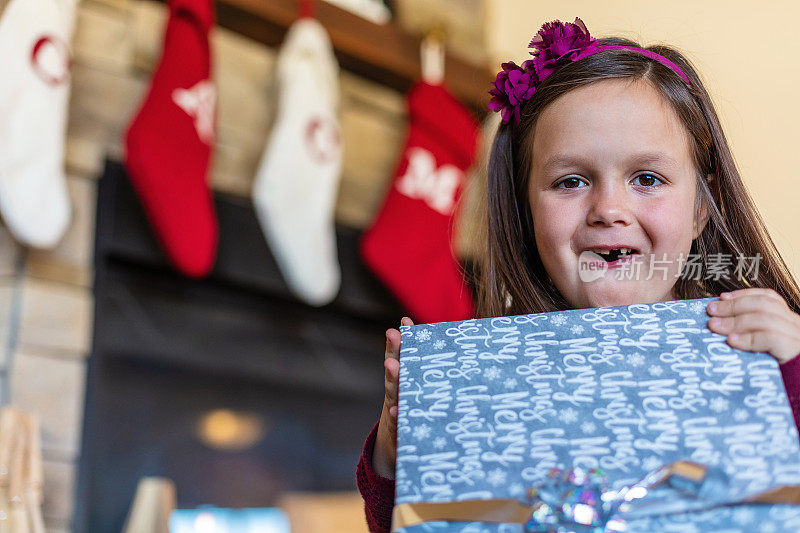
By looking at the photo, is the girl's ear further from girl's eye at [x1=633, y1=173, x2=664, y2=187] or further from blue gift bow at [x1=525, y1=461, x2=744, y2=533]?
blue gift bow at [x1=525, y1=461, x2=744, y2=533]

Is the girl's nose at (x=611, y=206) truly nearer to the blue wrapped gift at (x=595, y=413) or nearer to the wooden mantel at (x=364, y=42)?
the blue wrapped gift at (x=595, y=413)

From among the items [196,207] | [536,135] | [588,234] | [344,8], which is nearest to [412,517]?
[588,234]

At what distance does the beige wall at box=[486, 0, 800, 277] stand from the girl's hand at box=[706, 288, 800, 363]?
1.78 metres

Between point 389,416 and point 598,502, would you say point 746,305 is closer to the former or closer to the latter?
point 598,502

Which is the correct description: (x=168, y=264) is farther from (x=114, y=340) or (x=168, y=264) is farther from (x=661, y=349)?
(x=661, y=349)

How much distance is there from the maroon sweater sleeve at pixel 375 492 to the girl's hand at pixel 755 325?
40cm

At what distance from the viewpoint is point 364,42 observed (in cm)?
253

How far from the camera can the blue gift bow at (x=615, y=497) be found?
2.16 feet

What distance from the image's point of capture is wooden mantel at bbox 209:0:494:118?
232 cm

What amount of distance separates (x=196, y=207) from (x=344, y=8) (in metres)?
0.85

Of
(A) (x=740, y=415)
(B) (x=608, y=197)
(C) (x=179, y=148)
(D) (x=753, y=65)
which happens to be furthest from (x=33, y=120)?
(D) (x=753, y=65)

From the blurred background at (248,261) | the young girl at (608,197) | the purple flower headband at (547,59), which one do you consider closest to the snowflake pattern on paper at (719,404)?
the young girl at (608,197)

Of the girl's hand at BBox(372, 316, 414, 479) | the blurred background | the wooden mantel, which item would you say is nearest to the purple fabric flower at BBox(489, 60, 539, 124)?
the girl's hand at BBox(372, 316, 414, 479)

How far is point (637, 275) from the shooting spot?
37.5 inches
